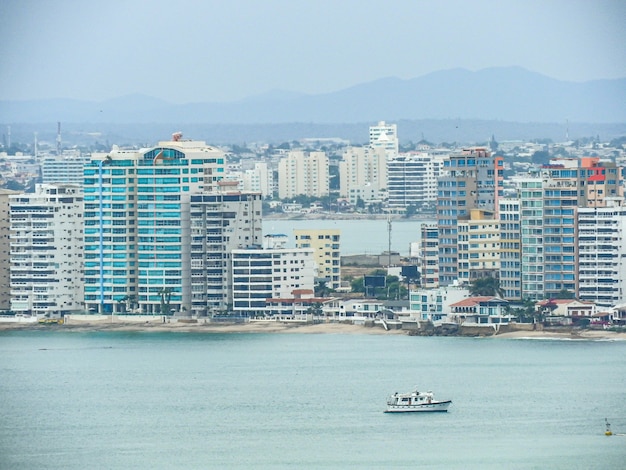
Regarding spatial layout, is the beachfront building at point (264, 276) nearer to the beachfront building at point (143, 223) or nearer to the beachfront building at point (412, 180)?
the beachfront building at point (143, 223)

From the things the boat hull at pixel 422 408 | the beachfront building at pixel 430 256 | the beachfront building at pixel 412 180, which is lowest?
the boat hull at pixel 422 408

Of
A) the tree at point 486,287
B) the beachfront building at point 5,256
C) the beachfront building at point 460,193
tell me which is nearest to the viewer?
the tree at point 486,287

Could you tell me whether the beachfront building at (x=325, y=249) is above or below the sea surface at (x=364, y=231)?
below

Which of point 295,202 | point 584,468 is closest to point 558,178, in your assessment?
point 584,468

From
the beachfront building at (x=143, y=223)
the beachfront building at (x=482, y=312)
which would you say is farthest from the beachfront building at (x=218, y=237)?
the beachfront building at (x=482, y=312)

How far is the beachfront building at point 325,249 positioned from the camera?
178 feet

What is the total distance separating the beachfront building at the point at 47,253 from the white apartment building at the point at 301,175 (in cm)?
6163

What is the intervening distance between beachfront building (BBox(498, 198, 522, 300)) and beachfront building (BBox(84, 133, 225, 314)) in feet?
20.9

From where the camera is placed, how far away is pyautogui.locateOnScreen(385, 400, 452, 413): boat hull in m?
35.4

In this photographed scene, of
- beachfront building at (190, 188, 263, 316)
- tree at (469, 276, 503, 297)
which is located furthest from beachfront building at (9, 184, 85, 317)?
tree at (469, 276, 503, 297)

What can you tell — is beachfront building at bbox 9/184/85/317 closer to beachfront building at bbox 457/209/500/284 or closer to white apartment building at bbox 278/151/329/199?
beachfront building at bbox 457/209/500/284

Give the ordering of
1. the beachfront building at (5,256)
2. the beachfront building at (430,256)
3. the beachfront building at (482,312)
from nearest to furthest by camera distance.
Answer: the beachfront building at (482,312) < the beachfront building at (430,256) < the beachfront building at (5,256)

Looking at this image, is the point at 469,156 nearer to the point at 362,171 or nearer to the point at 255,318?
the point at 255,318

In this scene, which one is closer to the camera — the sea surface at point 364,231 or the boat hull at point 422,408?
the boat hull at point 422,408
